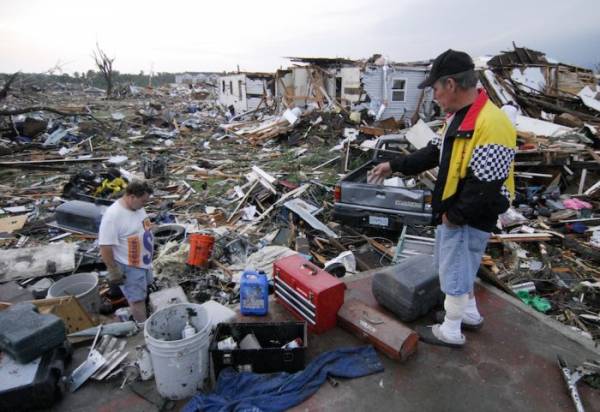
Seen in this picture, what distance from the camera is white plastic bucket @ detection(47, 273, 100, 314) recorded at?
4.06 meters

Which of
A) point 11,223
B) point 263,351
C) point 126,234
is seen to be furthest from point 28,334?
point 11,223

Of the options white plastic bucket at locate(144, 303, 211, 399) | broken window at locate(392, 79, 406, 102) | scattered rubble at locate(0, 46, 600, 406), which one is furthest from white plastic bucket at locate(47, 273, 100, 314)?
broken window at locate(392, 79, 406, 102)

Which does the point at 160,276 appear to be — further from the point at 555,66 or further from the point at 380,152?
the point at 555,66

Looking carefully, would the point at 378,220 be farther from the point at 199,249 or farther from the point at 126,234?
the point at 126,234

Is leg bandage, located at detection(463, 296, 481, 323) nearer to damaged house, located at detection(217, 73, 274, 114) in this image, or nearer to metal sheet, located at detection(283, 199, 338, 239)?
metal sheet, located at detection(283, 199, 338, 239)

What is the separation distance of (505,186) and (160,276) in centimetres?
473

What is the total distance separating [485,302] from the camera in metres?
4.04

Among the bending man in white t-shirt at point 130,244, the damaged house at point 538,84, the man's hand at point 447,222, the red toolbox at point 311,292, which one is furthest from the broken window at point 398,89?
the man's hand at point 447,222

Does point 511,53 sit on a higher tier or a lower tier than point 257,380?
higher

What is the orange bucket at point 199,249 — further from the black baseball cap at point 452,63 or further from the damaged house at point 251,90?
the damaged house at point 251,90

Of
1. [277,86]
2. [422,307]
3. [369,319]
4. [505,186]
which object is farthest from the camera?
[277,86]

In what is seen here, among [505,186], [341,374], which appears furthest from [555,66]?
[341,374]

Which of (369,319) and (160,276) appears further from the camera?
(160,276)

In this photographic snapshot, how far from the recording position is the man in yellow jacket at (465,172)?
8.01 feet
